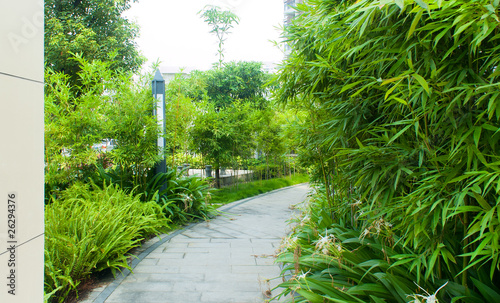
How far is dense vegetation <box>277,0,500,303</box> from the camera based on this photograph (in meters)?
1.19

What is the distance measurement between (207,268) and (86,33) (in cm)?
711

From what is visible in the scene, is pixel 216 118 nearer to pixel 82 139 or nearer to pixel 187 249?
pixel 82 139

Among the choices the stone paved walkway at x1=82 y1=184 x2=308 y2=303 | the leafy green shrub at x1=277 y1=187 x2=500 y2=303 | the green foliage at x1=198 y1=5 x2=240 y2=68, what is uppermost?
the green foliage at x1=198 y1=5 x2=240 y2=68

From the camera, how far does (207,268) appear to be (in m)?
2.64

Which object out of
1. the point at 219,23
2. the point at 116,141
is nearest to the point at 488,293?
the point at 116,141

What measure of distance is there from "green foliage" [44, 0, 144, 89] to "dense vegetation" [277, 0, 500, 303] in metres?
6.25

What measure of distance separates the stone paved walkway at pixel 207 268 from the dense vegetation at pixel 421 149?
53 centimetres

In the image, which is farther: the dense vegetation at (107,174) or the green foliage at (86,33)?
the green foliage at (86,33)

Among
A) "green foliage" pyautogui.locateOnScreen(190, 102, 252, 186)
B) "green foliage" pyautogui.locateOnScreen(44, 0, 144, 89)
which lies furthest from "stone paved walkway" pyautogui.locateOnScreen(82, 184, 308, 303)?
"green foliage" pyautogui.locateOnScreen(44, 0, 144, 89)

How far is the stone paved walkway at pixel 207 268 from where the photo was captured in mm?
2115

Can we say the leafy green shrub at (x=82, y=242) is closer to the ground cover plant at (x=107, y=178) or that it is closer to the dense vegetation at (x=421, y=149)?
the ground cover plant at (x=107, y=178)

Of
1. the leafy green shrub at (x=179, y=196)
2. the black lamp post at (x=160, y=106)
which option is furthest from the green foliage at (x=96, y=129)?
the leafy green shrub at (x=179, y=196)

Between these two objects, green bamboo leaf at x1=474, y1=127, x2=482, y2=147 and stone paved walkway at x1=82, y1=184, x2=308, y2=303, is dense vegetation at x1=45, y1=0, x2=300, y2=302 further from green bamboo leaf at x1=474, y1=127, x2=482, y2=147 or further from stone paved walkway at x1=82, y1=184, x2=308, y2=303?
green bamboo leaf at x1=474, y1=127, x2=482, y2=147
